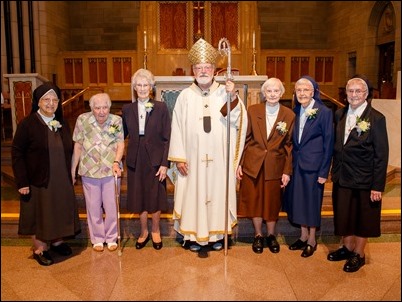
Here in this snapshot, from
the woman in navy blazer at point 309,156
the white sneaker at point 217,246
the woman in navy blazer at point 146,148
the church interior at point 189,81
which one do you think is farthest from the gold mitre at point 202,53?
the white sneaker at point 217,246

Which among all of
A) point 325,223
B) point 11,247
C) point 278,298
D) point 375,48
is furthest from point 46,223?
point 375,48

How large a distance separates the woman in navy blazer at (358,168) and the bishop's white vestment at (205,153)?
3.00 feet

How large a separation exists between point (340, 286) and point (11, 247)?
3192mm

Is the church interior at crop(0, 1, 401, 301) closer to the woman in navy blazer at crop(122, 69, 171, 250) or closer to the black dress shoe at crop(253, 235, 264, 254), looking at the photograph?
the black dress shoe at crop(253, 235, 264, 254)

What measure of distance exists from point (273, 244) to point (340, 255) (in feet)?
2.05

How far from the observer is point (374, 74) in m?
9.93

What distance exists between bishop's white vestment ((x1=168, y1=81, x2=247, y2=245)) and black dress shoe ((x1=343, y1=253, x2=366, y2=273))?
43.5 inches

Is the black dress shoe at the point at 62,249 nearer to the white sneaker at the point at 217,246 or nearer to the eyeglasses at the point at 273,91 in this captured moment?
the white sneaker at the point at 217,246

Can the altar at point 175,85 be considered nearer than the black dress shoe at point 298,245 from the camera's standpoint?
No

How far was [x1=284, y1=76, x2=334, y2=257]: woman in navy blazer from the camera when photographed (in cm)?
374

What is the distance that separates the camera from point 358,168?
3531mm

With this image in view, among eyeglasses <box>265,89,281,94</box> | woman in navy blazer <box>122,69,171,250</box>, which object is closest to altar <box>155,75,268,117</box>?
woman in navy blazer <box>122,69,171,250</box>

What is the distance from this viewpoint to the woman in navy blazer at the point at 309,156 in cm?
374

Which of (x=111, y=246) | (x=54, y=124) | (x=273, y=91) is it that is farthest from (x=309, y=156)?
(x=54, y=124)
